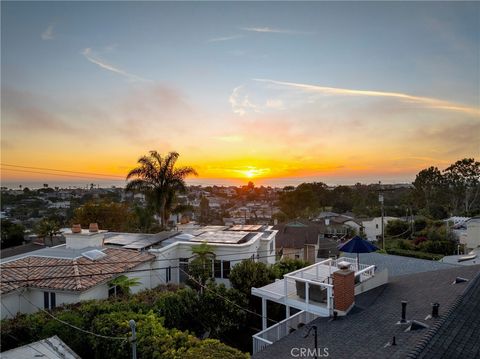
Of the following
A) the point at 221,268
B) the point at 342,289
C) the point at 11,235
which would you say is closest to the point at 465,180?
the point at 221,268

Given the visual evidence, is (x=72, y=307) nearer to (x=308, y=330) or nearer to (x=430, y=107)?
(x=308, y=330)

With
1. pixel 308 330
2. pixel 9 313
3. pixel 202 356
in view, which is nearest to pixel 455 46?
pixel 308 330

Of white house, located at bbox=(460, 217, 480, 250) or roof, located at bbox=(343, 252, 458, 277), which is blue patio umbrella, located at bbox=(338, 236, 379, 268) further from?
white house, located at bbox=(460, 217, 480, 250)

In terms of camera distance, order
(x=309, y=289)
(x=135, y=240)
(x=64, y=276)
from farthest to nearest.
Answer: (x=135, y=240), (x=64, y=276), (x=309, y=289)

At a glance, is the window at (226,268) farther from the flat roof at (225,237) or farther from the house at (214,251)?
the flat roof at (225,237)

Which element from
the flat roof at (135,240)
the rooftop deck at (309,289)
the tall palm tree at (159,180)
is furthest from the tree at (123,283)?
the tall palm tree at (159,180)

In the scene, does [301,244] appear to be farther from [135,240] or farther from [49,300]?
[49,300]
